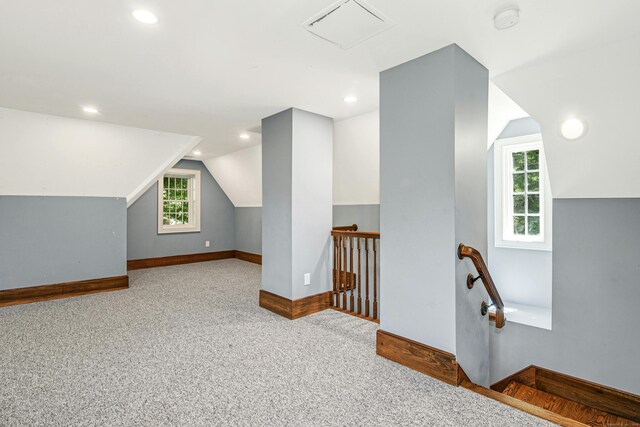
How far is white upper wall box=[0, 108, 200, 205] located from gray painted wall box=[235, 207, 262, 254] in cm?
237

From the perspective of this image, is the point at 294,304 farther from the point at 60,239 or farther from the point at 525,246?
the point at 60,239

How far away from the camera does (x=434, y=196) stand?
2.22m

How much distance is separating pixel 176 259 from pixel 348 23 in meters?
6.10

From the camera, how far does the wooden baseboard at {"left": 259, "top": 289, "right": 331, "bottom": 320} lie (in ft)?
11.2

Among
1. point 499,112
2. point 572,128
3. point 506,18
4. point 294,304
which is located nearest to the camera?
point 506,18

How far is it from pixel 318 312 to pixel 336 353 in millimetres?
1042

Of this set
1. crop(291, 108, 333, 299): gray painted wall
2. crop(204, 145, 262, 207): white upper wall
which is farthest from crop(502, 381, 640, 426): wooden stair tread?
crop(204, 145, 262, 207): white upper wall

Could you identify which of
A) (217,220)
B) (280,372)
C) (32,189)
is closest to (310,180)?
(280,372)

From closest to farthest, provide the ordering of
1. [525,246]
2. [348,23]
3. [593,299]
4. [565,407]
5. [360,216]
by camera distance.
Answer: [348,23]
[565,407]
[593,299]
[525,246]
[360,216]

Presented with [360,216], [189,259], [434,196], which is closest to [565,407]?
[434,196]

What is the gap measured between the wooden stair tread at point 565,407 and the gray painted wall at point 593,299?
0.24 metres

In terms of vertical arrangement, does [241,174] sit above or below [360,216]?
above

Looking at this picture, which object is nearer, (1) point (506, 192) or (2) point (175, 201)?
(1) point (506, 192)

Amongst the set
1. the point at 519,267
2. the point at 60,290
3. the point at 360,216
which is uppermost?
the point at 360,216
